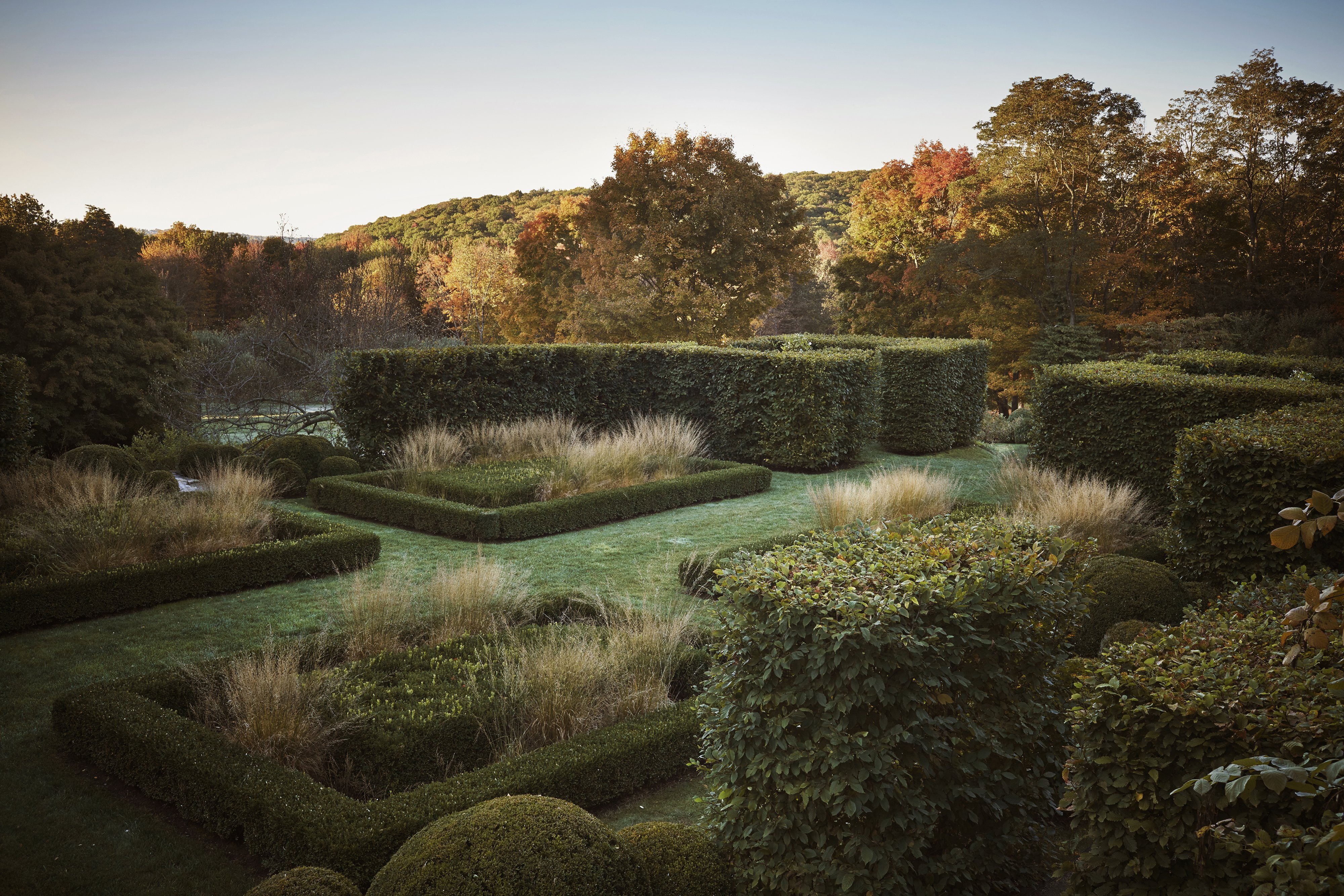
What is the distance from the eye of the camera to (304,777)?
11.8 feet

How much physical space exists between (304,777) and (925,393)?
13.1m

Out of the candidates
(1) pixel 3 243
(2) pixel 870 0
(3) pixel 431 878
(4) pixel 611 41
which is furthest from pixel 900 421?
(1) pixel 3 243

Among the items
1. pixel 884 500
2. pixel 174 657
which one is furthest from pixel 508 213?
pixel 174 657

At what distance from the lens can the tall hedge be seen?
9.37 m

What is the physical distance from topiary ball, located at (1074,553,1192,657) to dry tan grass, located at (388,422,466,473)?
8.10 metres

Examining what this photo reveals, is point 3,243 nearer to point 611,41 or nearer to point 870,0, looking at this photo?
point 611,41

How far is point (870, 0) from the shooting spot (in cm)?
1305

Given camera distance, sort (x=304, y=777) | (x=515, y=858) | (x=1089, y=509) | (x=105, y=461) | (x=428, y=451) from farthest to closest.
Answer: (x=428, y=451) → (x=105, y=461) → (x=1089, y=509) → (x=304, y=777) → (x=515, y=858)

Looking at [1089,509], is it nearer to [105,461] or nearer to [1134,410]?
[1134,410]

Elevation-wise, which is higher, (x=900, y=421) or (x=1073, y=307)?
(x=1073, y=307)

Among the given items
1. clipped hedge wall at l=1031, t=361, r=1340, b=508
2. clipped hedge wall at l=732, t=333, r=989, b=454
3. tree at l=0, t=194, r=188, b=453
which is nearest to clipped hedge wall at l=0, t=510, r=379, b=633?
tree at l=0, t=194, r=188, b=453

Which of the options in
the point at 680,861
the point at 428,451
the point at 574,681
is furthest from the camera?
the point at 428,451

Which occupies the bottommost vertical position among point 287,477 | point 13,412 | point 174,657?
point 174,657

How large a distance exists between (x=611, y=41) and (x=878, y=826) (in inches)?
593
